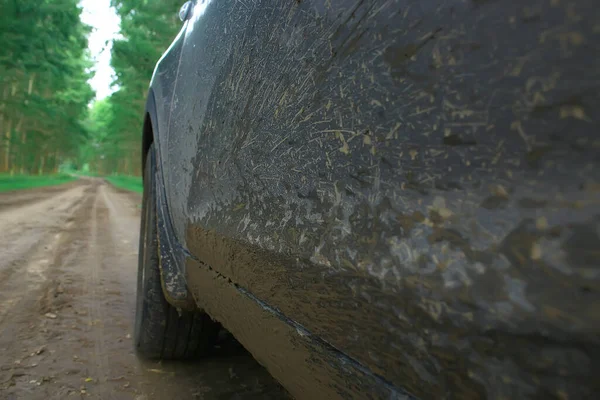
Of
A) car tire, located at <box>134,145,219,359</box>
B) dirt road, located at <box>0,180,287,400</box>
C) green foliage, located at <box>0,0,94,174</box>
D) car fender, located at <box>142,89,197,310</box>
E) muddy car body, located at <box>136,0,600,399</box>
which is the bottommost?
dirt road, located at <box>0,180,287,400</box>

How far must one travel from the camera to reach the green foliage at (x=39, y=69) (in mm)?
13219

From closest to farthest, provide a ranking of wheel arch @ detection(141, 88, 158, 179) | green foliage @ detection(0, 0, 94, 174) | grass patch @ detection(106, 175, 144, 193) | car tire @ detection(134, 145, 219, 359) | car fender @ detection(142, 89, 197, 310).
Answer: car fender @ detection(142, 89, 197, 310) → car tire @ detection(134, 145, 219, 359) → wheel arch @ detection(141, 88, 158, 179) → green foliage @ detection(0, 0, 94, 174) → grass patch @ detection(106, 175, 144, 193)

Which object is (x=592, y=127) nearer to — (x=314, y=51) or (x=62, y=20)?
(x=314, y=51)

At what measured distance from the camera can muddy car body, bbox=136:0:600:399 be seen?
0.46m

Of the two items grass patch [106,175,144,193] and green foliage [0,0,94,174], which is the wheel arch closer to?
green foliage [0,0,94,174]

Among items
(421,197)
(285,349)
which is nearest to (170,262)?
(285,349)

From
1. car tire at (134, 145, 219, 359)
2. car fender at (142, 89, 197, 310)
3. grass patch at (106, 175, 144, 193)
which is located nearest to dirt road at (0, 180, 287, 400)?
car tire at (134, 145, 219, 359)

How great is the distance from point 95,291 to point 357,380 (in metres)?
3.28

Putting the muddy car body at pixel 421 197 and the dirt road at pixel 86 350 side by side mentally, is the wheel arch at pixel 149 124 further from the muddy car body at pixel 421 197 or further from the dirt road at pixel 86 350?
the muddy car body at pixel 421 197

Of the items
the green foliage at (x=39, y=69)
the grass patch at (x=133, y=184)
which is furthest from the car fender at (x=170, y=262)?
the grass patch at (x=133, y=184)

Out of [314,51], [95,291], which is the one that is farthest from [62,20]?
[314,51]

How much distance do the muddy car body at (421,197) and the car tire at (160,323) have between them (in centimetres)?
105

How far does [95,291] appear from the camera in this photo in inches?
139

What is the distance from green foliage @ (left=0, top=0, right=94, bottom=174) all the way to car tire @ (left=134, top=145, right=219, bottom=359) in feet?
44.4
